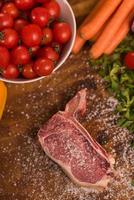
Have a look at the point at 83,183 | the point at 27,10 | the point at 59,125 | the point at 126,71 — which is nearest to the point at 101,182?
the point at 83,183

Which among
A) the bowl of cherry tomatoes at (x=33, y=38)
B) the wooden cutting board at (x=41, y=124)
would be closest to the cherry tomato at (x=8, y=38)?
the bowl of cherry tomatoes at (x=33, y=38)

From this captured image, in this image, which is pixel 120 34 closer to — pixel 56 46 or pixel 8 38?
pixel 56 46

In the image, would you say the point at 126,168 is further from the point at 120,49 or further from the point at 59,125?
the point at 120,49

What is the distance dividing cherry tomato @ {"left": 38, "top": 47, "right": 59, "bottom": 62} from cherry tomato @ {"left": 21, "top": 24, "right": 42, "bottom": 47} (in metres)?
0.04

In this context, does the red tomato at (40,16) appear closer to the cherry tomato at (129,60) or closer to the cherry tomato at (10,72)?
the cherry tomato at (10,72)

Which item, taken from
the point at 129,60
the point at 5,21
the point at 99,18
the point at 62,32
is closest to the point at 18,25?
the point at 5,21

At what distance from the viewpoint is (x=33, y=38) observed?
204cm

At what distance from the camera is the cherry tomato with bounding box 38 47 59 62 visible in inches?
81.7

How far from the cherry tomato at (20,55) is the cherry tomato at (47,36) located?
7cm

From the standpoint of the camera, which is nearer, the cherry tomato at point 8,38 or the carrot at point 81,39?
the cherry tomato at point 8,38

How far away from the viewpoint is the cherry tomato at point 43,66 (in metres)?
2.04

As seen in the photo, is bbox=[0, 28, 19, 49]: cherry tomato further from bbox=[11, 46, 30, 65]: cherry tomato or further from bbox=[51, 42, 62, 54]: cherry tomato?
bbox=[51, 42, 62, 54]: cherry tomato

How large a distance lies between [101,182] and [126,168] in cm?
13

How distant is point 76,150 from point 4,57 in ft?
1.35
